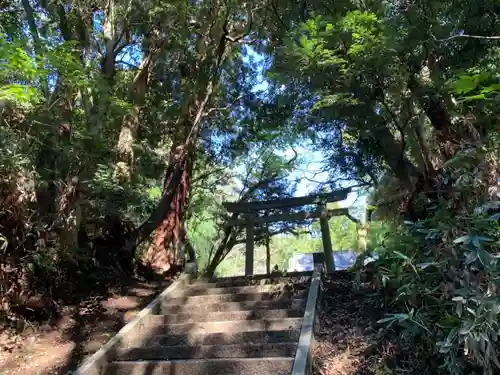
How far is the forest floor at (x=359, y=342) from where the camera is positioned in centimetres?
416

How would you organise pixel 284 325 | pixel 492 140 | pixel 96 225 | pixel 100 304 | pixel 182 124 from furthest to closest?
pixel 182 124
pixel 96 225
pixel 100 304
pixel 284 325
pixel 492 140

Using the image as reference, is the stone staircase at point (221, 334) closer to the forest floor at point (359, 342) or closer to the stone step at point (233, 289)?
the stone step at point (233, 289)

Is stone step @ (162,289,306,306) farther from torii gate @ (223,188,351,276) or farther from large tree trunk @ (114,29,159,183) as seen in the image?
torii gate @ (223,188,351,276)

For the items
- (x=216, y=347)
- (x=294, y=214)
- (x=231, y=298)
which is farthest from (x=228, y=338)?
(x=294, y=214)

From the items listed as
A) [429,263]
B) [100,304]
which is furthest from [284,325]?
[100,304]

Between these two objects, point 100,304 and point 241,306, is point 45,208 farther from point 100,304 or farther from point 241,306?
point 241,306

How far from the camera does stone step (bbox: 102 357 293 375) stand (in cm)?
422

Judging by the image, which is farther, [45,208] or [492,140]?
[45,208]

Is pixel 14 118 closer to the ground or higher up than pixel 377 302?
higher up

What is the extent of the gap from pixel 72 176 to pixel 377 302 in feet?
14.7

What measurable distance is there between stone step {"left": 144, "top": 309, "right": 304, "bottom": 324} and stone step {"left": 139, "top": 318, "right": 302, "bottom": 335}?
0.22 m

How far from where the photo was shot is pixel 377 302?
5.20 metres

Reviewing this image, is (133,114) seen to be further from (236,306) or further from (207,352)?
(207,352)

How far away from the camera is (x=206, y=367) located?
4406 mm
